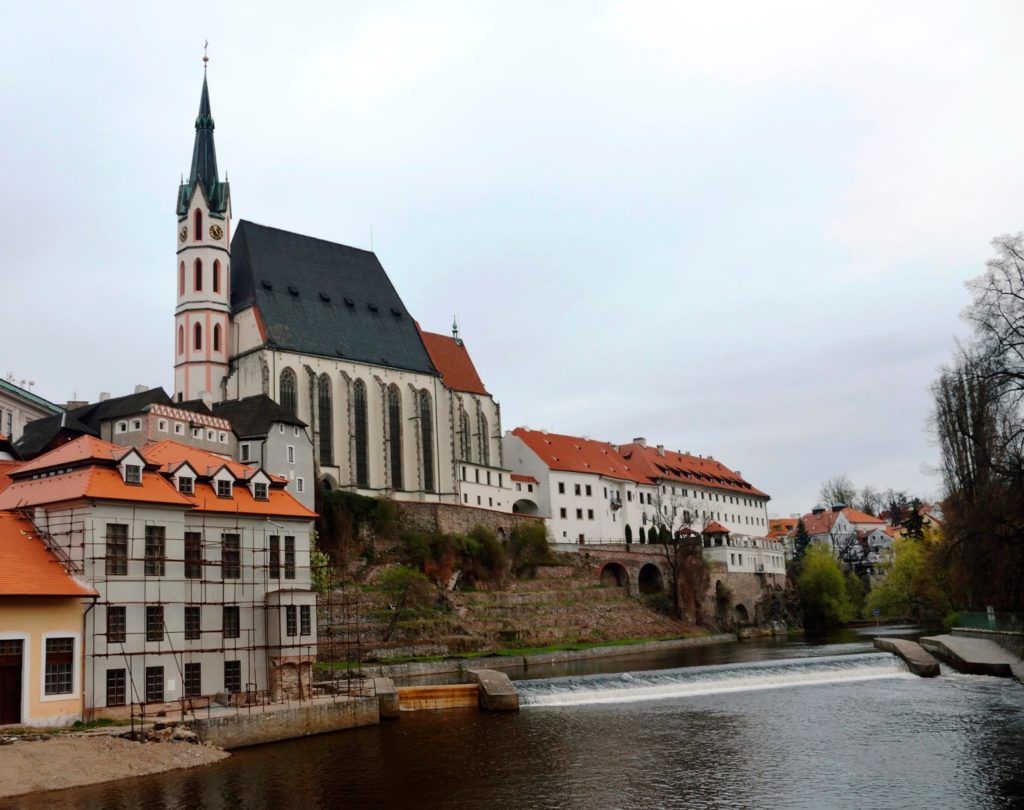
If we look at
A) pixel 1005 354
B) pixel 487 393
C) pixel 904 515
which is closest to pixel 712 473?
pixel 487 393

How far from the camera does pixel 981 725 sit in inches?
1390

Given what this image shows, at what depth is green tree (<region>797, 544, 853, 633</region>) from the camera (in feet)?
343

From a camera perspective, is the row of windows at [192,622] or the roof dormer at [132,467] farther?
the roof dormer at [132,467]

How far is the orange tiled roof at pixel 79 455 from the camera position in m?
37.9

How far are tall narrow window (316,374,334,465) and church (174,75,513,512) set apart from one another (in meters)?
0.09

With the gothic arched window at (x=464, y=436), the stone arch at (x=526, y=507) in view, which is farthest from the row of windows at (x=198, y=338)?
the stone arch at (x=526, y=507)

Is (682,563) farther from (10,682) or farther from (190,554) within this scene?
(10,682)

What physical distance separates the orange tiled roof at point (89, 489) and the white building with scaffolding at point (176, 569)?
0.06m

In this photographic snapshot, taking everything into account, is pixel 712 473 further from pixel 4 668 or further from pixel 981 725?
pixel 4 668

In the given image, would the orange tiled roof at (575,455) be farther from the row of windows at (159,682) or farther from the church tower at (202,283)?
the row of windows at (159,682)

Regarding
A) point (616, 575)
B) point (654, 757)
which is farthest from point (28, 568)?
point (616, 575)

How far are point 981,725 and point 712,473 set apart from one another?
302 ft

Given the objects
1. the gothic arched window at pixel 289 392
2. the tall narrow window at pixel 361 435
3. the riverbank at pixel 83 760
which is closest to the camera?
the riverbank at pixel 83 760

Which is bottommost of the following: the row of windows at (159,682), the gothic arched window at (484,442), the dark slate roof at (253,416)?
the row of windows at (159,682)
